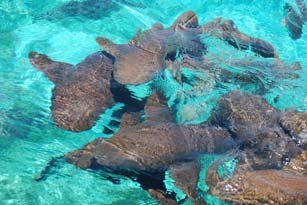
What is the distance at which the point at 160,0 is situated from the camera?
9.30m

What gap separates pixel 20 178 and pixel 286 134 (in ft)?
9.81

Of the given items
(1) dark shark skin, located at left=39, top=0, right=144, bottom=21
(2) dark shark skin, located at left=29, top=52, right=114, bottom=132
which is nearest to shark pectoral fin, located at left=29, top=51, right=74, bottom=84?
(2) dark shark skin, located at left=29, top=52, right=114, bottom=132

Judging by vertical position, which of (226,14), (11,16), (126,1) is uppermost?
(226,14)

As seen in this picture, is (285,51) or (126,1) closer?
(285,51)

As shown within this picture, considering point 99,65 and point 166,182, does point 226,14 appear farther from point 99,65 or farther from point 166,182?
point 166,182

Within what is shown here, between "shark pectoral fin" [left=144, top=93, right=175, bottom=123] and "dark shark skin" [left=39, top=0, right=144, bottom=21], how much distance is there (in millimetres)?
3252

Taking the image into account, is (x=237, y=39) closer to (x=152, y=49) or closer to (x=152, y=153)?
(x=152, y=49)

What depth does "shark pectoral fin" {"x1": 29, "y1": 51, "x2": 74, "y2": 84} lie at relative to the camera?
225 inches

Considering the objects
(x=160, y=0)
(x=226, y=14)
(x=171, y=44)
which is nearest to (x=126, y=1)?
(x=160, y=0)

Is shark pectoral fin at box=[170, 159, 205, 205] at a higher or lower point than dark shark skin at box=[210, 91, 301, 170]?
lower

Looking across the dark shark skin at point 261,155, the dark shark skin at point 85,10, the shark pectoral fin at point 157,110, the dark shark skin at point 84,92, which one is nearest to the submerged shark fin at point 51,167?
the dark shark skin at point 84,92

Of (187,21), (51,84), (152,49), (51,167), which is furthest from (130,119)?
(187,21)

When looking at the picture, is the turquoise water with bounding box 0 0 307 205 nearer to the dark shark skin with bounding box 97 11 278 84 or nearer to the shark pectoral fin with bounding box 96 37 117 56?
the dark shark skin with bounding box 97 11 278 84

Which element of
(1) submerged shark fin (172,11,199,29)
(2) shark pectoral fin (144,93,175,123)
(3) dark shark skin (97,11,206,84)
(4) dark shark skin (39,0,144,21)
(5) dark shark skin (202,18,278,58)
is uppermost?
(5) dark shark skin (202,18,278,58)
